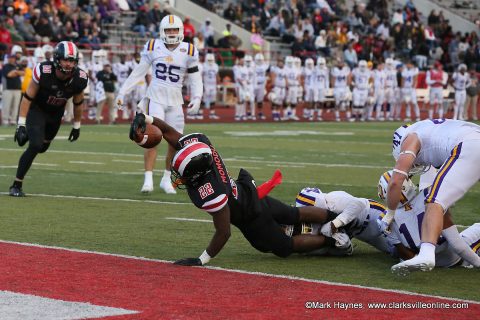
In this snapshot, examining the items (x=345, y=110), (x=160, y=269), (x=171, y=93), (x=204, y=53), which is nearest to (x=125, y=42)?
(x=204, y=53)

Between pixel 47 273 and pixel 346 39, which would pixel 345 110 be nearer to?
pixel 346 39

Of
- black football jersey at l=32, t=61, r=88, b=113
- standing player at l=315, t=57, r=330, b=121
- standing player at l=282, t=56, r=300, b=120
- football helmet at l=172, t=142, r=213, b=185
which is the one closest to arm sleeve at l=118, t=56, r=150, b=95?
black football jersey at l=32, t=61, r=88, b=113

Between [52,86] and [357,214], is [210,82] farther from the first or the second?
[357,214]

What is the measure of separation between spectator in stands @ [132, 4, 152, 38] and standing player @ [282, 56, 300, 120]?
470 cm

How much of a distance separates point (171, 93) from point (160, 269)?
5.18 m

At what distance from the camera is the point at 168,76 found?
1211 centimetres

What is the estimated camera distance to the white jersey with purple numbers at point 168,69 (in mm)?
12047

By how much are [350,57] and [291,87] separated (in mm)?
5270

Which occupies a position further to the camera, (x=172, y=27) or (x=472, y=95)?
(x=472, y=95)

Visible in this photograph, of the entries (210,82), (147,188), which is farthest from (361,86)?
(147,188)

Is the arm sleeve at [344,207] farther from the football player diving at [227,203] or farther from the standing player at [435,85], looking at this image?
the standing player at [435,85]

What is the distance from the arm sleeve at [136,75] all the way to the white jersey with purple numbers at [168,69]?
7.1 inches

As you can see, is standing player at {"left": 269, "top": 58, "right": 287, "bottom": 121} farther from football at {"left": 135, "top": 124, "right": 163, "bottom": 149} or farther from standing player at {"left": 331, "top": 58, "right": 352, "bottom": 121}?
football at {"left": 135, "top": 124, "right": 163, "bottom": 149}

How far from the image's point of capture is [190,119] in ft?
95.5
